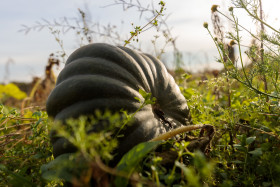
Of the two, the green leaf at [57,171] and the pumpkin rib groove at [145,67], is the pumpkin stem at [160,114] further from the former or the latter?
A: the green leaf at [57,171]

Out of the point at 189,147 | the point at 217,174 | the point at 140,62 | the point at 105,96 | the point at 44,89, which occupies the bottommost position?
the point at 44,89

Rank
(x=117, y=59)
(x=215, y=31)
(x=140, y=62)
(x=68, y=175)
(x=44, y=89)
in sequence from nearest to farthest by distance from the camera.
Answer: (x=68, y=175), (x=117, y=59), (x=140, y=62), (x=215, y=31), (x=44, y=89)

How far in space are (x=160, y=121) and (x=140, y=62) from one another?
47 centimetres

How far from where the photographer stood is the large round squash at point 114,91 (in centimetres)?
176

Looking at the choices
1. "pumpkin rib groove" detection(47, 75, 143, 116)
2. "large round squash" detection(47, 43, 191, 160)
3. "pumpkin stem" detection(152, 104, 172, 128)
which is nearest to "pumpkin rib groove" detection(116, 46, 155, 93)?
"large round squash" detection(47, 43, 191, 160)

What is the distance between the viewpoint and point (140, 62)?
2131mm

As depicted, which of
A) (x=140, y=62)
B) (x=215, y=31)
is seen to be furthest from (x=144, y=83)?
(x=215, y=31)

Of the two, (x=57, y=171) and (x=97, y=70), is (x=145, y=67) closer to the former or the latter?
(x=97, y=70)

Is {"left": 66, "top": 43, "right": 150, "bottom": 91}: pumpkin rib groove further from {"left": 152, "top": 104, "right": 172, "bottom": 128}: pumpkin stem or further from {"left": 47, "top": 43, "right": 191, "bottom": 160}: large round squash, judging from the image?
{"left": 152, "top": 104, "right": 172, "bottom": 128}: pumpkin stem

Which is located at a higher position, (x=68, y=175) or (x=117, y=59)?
(x=117, y=59)

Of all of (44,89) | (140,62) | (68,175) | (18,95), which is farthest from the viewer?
(44,89)

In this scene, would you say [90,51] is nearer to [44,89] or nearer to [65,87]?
[65,87]

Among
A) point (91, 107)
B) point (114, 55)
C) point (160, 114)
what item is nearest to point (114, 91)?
point (91, 107)

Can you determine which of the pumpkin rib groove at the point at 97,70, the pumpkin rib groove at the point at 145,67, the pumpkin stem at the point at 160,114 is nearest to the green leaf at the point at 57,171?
the pumpkin rib groove at the point at 97,70
